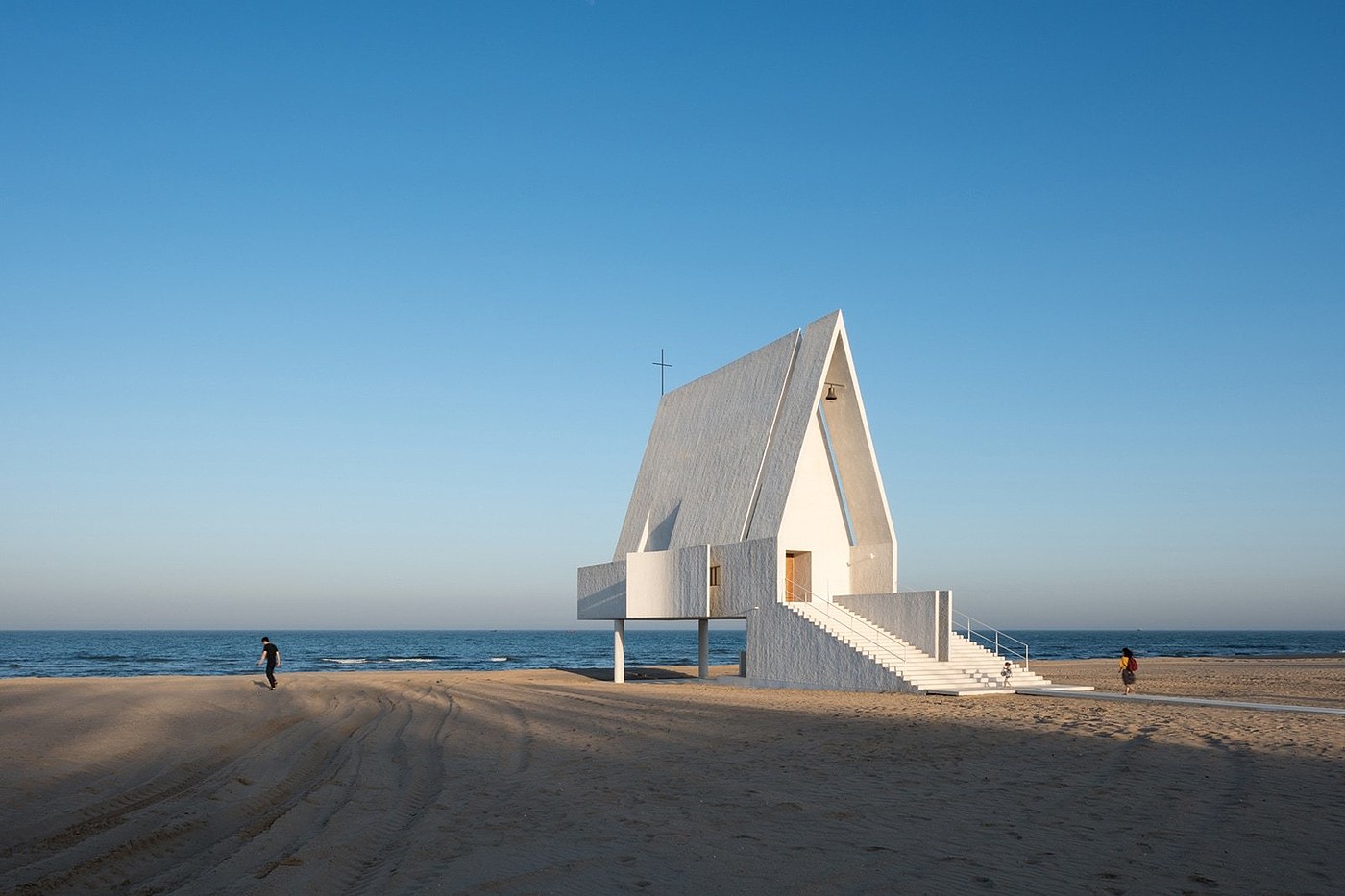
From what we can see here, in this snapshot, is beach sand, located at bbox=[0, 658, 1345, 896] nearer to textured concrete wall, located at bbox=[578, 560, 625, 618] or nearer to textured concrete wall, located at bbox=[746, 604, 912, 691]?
textured concrete wall, located at bbox=[746, 604, 912, 691]

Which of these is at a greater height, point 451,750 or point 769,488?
point 769,488

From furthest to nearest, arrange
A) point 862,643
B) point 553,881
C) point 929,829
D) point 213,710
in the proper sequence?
point 862,643 → point 213,710 → point 929,829 → point 553,881

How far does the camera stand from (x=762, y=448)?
24516mm

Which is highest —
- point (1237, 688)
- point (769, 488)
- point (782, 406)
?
point (782, 406)

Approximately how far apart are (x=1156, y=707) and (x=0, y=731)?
17177 millimetres

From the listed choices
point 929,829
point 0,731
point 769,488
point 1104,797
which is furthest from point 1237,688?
point 0,731

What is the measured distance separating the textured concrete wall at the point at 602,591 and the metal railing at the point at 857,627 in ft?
16.5

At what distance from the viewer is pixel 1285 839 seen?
6734mm

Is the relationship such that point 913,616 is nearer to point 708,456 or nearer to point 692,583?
point 692,583

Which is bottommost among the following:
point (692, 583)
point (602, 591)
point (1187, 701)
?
point (1187, 701)

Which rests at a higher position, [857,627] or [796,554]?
[796,554]

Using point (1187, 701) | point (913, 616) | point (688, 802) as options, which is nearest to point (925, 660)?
point (913, 616)

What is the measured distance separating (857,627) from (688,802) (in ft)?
46.7

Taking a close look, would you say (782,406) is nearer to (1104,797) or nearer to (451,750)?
(451,750)
